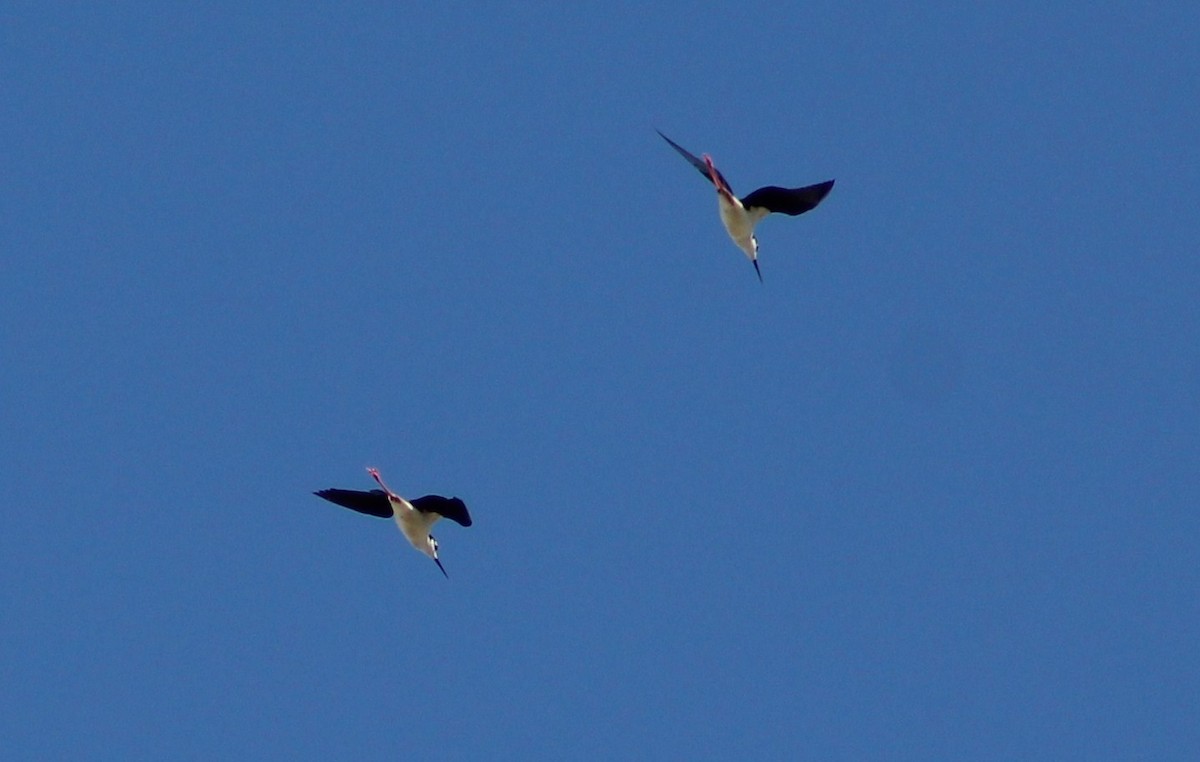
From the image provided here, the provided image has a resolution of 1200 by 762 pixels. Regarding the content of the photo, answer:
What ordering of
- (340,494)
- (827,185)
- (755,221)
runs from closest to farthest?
(827,185) → (755,221) → (340,494)

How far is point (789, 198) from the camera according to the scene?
33062mm

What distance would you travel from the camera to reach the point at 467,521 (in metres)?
33.6

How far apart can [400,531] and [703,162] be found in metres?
8.55

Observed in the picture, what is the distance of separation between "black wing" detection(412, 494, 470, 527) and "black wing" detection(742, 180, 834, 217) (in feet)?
19.6

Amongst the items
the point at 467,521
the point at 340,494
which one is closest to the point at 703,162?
the point at 467,521

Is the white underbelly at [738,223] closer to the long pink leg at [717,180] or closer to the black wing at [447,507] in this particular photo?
the long pink leg at [717,180]

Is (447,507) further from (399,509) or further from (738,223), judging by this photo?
(738,223)

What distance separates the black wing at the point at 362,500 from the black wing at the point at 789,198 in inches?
296

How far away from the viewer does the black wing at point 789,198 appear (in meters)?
32.3

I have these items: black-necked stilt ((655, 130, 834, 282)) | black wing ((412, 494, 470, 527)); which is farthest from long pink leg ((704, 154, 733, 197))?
black wing ((412, 494, 470, 527))

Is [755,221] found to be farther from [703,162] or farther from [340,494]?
[340,494]

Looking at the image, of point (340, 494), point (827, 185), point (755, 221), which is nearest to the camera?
point (827, 185)

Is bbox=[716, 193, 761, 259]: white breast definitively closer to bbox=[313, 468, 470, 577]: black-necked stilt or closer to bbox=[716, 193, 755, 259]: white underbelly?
bbox=[716, 193, 755, 259]: white underbelly

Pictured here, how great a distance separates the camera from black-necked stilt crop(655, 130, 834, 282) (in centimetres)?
3244
